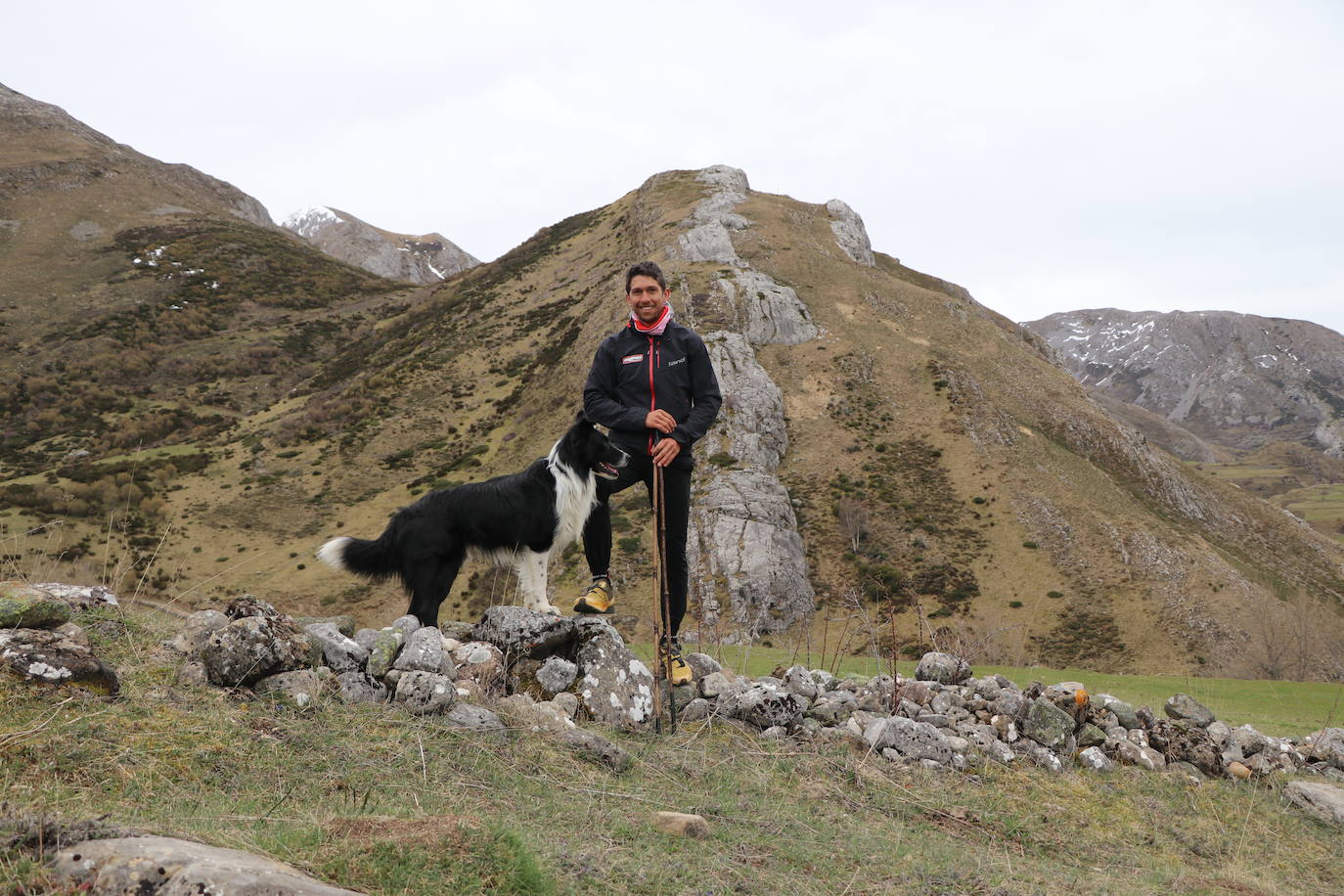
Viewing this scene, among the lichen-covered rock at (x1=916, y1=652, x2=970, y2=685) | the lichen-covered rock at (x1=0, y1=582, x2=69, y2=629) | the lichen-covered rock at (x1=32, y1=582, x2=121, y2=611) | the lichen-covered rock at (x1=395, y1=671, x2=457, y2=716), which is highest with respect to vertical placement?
the lichen-covered rock at (x1=0, y1=582, x2=69, y2=629)

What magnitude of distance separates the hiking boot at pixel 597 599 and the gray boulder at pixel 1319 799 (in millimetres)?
5930

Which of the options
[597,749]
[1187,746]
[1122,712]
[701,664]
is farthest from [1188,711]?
[597,749]

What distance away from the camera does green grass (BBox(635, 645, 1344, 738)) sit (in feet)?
32.4

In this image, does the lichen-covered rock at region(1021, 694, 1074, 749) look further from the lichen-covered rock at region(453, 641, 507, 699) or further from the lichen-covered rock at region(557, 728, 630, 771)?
the lichen-covered rock at region(453, 641, 507, 699)

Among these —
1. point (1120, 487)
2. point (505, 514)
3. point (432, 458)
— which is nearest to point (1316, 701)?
point (505, 514)

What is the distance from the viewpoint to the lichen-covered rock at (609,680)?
5.44m

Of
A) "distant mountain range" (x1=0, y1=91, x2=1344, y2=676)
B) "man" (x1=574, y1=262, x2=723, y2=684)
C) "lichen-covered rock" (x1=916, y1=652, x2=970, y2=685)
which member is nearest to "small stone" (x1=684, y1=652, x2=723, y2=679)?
"man" (x1=574, y1=262, x2=723, y2=684)

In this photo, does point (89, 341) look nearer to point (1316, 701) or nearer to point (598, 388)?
point (598, 388)

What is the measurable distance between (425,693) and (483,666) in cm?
78

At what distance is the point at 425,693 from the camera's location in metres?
4.72

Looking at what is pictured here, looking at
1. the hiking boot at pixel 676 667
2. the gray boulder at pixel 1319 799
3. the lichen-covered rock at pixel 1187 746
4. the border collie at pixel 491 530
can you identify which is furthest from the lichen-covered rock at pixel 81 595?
the gray boulder at pixel 1319 799

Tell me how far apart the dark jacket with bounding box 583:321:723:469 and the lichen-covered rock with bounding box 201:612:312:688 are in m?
2.75

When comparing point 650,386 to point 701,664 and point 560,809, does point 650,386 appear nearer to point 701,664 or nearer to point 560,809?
point 701,664

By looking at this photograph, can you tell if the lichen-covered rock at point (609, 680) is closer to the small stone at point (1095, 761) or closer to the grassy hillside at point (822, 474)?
the small stone at point (1095, 761)
